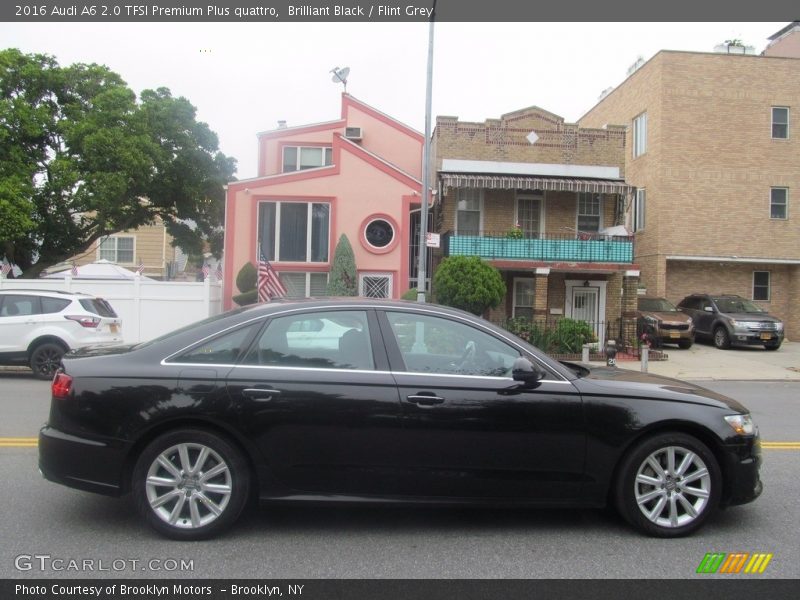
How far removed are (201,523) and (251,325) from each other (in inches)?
51.1

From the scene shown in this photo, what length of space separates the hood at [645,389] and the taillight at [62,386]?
331 cm

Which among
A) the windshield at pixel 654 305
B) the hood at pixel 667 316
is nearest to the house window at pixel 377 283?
the hood at pixel 667 316

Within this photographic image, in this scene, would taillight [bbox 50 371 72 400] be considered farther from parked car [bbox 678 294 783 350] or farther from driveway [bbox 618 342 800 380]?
parked car [bbox 678 294 783 350]

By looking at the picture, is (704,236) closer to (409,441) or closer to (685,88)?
(685,88)

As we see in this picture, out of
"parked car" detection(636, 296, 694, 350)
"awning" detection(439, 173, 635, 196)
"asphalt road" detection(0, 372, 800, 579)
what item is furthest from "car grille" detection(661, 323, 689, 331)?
"asphalt road" detection(0, 372, 800, 579)

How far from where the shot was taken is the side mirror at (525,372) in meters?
4.12

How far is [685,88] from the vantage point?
23.4 m

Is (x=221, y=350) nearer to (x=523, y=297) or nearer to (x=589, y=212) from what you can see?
(x=523, y=297)

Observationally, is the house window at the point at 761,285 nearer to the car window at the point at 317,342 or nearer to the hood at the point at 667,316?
the hood at the point at 667,316

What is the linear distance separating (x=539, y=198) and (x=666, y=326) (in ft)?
19.1

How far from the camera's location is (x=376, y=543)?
13.5 feet

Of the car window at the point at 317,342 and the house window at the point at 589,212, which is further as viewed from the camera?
the house window at the point at 589,212

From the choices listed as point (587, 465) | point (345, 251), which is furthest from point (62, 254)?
point (587, 465)

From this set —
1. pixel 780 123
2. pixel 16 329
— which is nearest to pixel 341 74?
pixel 780 123
